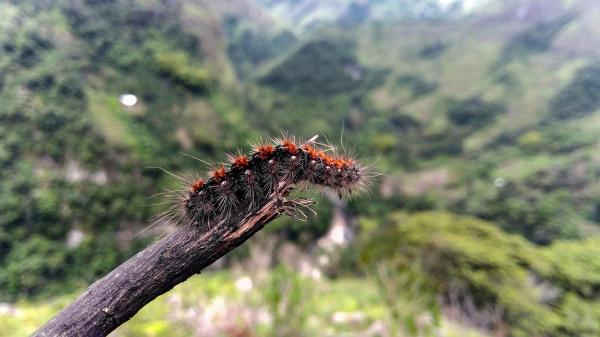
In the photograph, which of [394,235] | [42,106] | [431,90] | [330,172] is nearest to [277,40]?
[431,90]

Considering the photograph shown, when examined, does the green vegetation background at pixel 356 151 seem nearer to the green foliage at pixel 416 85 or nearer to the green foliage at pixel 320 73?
the green foliage at pixel 416 85

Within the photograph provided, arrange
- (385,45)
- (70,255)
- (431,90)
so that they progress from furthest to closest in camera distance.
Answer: (385,45) → (431,90) → (70,255)

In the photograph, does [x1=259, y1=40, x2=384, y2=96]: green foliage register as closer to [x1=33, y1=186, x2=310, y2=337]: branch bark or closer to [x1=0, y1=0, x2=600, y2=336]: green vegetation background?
[x1=0, y1=0, x2=600, y2=336]: green vegetation background

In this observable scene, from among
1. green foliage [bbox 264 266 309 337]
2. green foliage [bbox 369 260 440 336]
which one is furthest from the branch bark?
green foliage [bbox 369 260 440 336]

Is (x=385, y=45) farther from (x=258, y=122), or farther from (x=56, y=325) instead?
(x=56, y=325)

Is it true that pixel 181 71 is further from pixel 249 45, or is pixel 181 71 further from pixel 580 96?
pixel 580 96

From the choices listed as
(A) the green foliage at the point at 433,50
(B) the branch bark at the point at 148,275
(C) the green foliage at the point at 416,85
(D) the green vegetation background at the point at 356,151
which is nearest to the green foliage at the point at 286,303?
(D) the green vegetation background at the point at 356,151

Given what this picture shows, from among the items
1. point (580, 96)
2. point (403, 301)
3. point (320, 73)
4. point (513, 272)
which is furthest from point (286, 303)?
point (320, 73)
